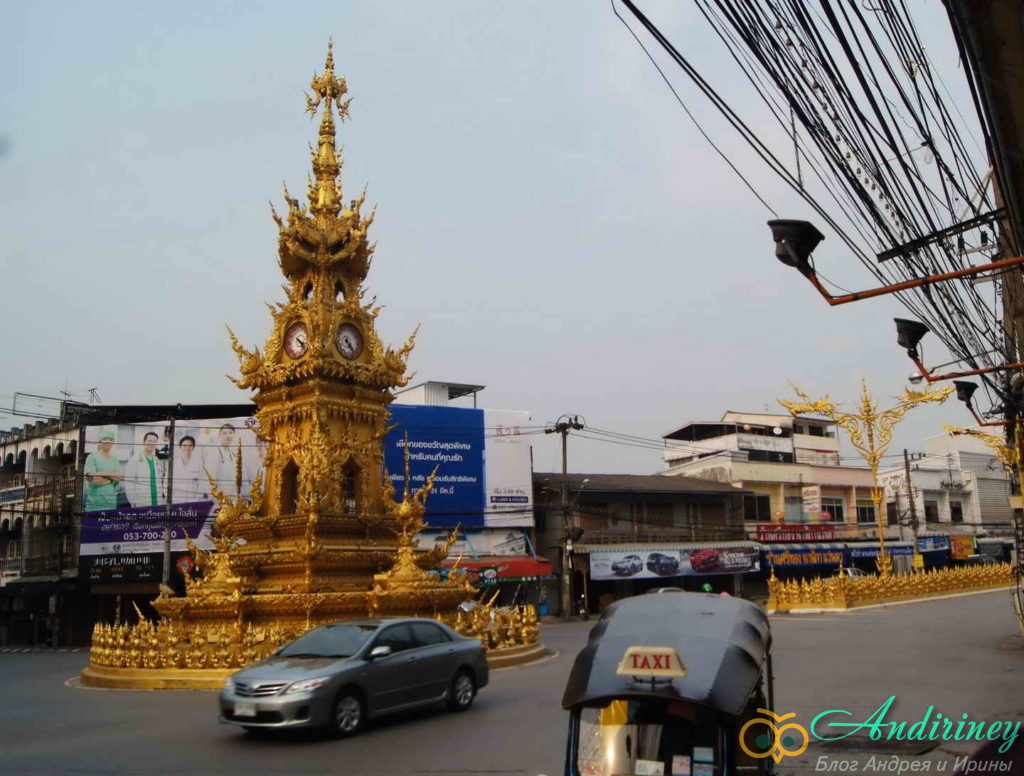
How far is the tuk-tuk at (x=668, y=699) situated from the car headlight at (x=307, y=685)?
458 cm

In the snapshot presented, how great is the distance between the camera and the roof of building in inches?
1688

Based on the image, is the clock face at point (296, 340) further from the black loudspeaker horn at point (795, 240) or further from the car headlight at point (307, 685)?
the black loudspeaker horn at point (795, 240)

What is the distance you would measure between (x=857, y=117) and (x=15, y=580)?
130 ft

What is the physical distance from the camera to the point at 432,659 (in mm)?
11172

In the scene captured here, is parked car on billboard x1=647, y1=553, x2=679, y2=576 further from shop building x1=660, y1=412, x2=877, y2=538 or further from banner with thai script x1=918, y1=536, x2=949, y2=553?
banner with thai script x1=918, y1=536, x2=949, y2=553

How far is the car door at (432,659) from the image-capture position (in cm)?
1098

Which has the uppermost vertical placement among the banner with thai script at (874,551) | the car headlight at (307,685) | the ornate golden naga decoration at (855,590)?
the car headlight at (307,685)

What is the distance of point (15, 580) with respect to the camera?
37.2 meters

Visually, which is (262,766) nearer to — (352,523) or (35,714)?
(35,714)

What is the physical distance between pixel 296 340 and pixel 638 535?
28.3 meters

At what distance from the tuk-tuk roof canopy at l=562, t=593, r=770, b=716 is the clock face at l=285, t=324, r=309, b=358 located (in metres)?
13.4

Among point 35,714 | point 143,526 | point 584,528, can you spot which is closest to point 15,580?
point 143,526

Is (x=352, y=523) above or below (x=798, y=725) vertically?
above

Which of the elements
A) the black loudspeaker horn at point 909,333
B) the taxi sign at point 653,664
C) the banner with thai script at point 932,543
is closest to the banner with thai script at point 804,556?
the banner with thai script at point 932,543
